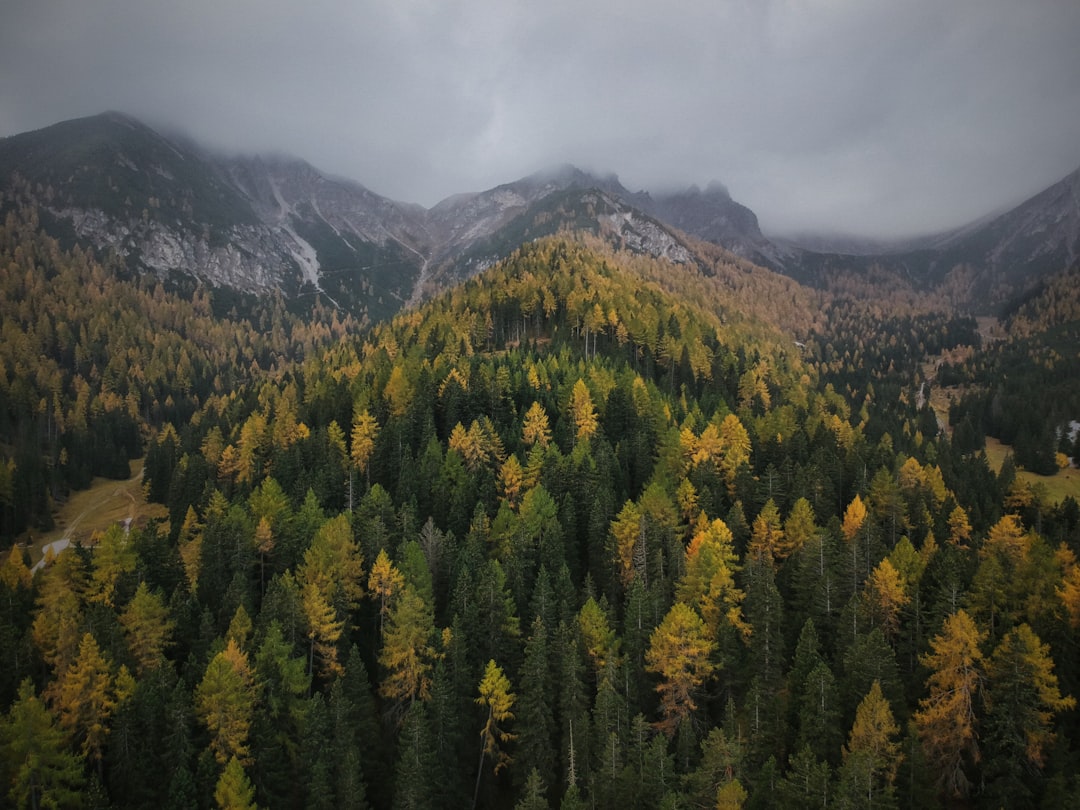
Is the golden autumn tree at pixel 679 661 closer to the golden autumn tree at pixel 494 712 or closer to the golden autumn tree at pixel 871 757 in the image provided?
the golden autumn tree at pixel 871 757

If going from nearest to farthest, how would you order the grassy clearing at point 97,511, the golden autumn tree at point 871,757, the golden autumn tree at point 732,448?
the golden autumn tree at point 871,757, the golden autumn tree at point 732,448, the grassy clearing at point 97,511

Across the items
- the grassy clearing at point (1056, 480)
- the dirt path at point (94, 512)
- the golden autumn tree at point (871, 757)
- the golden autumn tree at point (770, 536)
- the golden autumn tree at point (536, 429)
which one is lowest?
the grassy clearing at point (1056, 480)

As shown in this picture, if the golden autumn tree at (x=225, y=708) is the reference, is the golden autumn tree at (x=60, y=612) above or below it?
above

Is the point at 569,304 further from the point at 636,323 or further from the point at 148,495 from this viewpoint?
the point at 148,495

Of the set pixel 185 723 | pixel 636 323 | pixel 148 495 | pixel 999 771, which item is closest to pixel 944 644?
pixel 999 771

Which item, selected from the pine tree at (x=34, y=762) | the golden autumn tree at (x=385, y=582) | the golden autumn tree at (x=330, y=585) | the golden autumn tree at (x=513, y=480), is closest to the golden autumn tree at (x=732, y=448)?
the golden autumn tree at (x=513, y=480)

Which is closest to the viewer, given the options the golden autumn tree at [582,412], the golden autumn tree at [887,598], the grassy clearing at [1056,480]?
the golden autumn tree at [887,598]

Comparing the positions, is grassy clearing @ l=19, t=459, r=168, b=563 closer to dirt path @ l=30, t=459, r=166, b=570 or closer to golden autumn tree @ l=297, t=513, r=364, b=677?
dirt path @ l=30, t=459, r=166, b=570

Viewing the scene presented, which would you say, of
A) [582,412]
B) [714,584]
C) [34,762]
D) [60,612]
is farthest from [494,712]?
[582,412]
